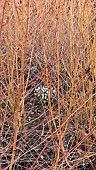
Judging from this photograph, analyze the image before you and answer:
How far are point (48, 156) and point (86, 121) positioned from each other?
1.27ft

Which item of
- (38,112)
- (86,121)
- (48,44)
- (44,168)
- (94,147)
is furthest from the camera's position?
(48,44)

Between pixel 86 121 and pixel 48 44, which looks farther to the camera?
pixel 48 44

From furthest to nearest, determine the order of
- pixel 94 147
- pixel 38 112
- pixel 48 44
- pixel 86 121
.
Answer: pixel 48 44
pixel 38 112
pixel 86 121
pixel 94 147

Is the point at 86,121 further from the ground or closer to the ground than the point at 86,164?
further from the ground

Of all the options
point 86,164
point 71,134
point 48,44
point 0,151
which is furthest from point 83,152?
point 48,44

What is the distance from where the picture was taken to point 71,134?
1.98 metres

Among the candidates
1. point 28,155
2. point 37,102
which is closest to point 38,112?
point 37,102

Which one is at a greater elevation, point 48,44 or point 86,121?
point 48,44

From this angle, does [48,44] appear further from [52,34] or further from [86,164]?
[86,164]

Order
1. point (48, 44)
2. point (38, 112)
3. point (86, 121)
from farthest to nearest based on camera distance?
point (48, 44) → point (38, 112) → point (86, 121)

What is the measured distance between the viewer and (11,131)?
2090 millimetres

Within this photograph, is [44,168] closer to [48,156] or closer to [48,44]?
[48,156]

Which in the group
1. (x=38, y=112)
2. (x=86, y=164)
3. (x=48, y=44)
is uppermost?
(x=48, y=44)

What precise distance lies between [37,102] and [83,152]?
785mm
